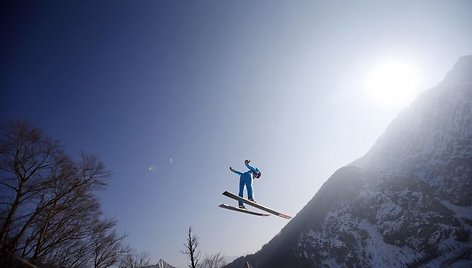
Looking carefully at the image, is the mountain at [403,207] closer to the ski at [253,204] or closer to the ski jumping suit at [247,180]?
the ski at [253,204]

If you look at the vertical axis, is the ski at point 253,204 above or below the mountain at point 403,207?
below

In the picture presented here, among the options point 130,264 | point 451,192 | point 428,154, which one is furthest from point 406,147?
point 130,264

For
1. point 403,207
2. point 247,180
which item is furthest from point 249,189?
point 403,207

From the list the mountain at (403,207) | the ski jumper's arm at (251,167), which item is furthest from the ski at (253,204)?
the mountain at (403,207)

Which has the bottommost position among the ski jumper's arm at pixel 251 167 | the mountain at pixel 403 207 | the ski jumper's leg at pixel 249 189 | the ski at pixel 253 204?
the ski at pixel 253 204

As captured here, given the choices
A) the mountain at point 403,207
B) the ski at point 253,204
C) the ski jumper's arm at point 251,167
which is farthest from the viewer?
the mountain at point 403,207

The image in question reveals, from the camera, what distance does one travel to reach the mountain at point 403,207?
320 feet

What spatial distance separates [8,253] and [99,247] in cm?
1844

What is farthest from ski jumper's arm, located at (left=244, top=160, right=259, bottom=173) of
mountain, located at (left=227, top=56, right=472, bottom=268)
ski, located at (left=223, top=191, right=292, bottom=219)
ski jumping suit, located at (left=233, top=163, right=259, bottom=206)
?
mountain, located at (left=227, top=56, right=472, bottom=268)

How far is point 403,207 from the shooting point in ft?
358

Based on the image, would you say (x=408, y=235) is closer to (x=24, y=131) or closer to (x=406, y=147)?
(x=406, y=147)

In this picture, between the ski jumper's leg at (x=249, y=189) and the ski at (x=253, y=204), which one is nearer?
the ski at (x=253, y=204)

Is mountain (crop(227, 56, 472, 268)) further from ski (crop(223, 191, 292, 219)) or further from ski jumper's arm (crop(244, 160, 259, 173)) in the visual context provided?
ski jumper's arm (crop(244, 160, 259, 173))

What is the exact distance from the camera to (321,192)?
5064 inches
